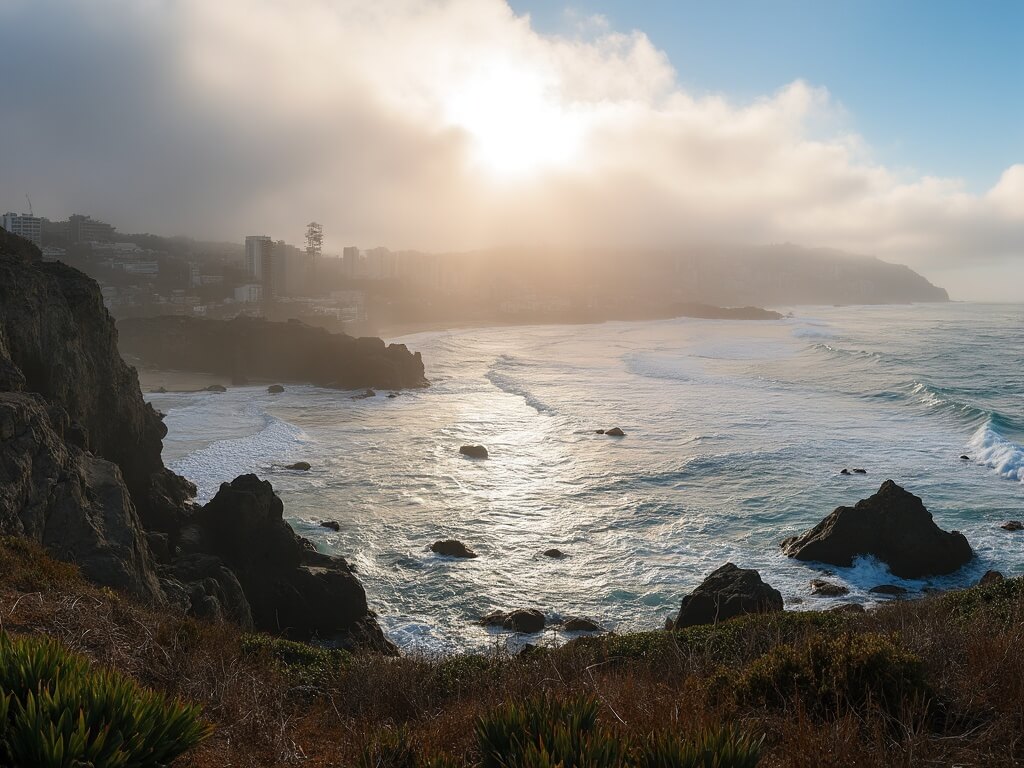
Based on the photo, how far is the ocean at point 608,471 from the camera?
17.0 meters

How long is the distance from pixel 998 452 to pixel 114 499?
29.3 m

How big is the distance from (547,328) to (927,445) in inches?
3066

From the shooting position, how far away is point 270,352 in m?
58.9

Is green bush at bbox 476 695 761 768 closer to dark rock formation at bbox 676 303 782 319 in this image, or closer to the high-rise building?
the high-rise building

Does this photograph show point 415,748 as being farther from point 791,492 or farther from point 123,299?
point 123,299

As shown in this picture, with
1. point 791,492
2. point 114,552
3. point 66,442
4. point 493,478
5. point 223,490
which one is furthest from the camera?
point 493,478

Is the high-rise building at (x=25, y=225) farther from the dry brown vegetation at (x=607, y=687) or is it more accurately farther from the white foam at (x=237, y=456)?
the dry brown vegetation at (x=607, y=687)

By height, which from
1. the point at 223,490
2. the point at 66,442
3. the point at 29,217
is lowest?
the point at 223,490

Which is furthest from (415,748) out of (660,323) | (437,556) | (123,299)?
(660,323)

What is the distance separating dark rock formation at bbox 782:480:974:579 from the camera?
17500 millimetres

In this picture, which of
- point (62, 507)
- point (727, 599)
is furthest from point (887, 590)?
point (62, 507)

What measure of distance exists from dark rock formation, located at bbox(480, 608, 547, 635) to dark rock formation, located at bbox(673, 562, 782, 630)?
2.87 meters

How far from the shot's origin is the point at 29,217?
4023 inches

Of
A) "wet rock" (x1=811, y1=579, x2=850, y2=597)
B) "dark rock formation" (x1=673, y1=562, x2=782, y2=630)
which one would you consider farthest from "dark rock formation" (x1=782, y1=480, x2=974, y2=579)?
"dark rock formation" (x1=673, y1=562, x2=782, y2=630)
